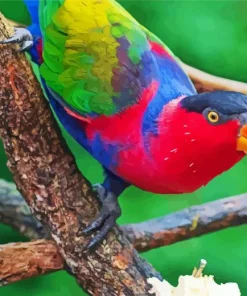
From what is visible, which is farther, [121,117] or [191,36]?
[191,36]

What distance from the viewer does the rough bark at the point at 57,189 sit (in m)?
1.00

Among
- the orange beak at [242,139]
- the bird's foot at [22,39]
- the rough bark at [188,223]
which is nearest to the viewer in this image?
the orange beak at [242,139]

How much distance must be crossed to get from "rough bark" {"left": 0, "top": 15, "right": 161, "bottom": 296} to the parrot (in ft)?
0.08

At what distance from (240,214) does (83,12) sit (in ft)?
1.71

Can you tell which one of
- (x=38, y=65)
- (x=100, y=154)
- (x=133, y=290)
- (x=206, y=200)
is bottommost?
(x=133, y=290)

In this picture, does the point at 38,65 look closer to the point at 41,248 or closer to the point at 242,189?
the point at 41,248

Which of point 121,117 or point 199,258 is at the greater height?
point 121,117

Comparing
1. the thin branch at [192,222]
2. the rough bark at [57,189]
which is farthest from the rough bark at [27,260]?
the thin branch at [192,222]

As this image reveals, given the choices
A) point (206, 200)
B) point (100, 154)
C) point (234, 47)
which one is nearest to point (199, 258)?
point (206, 200)

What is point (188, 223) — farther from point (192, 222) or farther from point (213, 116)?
point (213, 116)

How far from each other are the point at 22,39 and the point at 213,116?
39 cm

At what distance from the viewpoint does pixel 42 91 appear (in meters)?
1.02

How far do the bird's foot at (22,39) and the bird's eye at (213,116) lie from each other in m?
0.37

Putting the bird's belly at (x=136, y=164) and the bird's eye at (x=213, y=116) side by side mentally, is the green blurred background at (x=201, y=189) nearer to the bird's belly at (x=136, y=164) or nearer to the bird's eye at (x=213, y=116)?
the bird's belly at (x=136, y=164)
